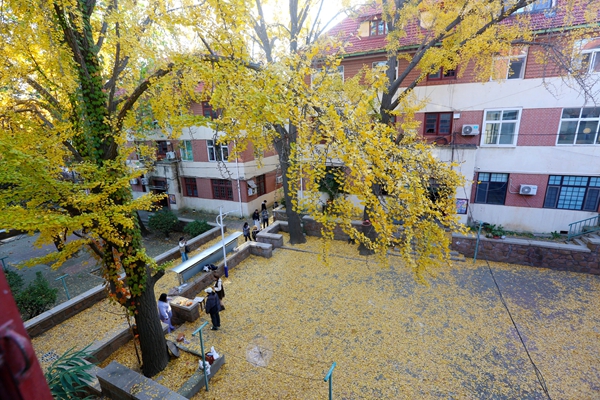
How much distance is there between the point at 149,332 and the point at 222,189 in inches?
601

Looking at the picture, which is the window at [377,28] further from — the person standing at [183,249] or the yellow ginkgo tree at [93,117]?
the person standing at [183,249]

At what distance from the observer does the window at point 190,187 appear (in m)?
22.8

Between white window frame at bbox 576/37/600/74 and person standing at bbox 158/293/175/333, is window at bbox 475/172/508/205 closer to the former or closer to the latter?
white window frame at bbox 576/37/600/74

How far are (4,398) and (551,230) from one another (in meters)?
20.5

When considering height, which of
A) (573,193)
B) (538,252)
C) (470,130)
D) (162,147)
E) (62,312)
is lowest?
(62,312)

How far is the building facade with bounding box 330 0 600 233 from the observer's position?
547 inches

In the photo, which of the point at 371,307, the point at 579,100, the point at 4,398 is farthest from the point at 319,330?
the point at 579,100

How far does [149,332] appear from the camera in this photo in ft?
23.4

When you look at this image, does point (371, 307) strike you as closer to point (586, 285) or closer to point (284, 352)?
point (284, 352)

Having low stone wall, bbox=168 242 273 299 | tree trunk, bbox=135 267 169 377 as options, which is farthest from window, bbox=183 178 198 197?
tree trunk, bbox=135 267 169 377

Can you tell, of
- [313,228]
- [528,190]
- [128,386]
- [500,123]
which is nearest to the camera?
[128,386]

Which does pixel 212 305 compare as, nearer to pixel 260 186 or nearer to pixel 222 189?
pixel 222 189

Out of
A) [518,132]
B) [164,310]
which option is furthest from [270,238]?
[518,132]

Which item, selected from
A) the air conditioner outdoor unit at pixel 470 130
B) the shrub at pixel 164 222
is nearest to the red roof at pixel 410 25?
the air conditioner outdoor unit at pixel 470 130
